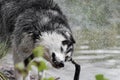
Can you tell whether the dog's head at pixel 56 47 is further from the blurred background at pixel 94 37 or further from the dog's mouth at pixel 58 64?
the blurred background at pixel 94 37

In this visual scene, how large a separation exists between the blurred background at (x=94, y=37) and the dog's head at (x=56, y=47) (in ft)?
4.61

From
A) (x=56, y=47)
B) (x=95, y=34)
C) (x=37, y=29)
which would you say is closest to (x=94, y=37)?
(x=95, y=34)

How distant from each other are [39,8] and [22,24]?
0.30 m

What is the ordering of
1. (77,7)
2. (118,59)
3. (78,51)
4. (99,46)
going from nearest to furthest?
(118,59) < (78,51) < (99,46) < (77,7)

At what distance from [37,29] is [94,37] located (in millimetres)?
4611

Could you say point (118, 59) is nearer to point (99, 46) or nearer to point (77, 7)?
point (99, 46)

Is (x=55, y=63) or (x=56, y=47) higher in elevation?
(x=56, y=47)

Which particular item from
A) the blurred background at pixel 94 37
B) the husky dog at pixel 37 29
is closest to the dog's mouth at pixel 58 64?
the husky dog at pixel 37 29

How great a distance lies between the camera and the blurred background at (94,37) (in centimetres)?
615

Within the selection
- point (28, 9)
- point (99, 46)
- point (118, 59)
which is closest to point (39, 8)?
point (28, 9)

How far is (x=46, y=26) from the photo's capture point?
14.6ft

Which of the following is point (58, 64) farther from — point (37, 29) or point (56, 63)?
point (37, 29)

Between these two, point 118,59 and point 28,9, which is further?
point 118,59

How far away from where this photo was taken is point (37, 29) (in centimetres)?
444
